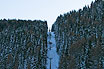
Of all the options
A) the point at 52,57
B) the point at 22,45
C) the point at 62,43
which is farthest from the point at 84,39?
the point at 22,45

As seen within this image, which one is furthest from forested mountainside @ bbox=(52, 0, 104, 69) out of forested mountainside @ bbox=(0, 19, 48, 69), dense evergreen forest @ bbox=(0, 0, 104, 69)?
forested mountainside @ bbox=(0, 19, 48, 69)

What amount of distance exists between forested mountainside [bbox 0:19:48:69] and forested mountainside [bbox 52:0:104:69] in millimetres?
12977

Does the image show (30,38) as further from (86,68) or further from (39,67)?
(86,68)

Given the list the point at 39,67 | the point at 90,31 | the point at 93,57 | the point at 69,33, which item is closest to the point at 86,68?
the point at 93,57

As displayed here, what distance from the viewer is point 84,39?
8844 cm

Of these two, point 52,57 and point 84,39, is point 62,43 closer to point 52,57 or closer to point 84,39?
point 52,57

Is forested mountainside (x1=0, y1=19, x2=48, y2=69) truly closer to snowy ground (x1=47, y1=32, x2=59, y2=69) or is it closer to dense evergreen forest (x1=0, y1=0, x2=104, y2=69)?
dense evergreen forest (x1=0, y1=0, x2=104, y2=69)

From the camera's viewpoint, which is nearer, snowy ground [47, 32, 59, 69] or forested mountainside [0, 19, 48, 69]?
forested mountainside [0, 19, 48, 69]

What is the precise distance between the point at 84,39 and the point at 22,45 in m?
43.4

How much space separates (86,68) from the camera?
68.3 meters

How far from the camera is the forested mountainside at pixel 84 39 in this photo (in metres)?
71.3

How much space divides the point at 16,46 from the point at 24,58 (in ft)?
56.9

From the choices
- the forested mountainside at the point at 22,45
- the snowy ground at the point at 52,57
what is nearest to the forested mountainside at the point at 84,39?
the snowy ground at the point at 52,57

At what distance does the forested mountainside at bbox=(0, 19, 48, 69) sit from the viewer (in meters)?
92.9
